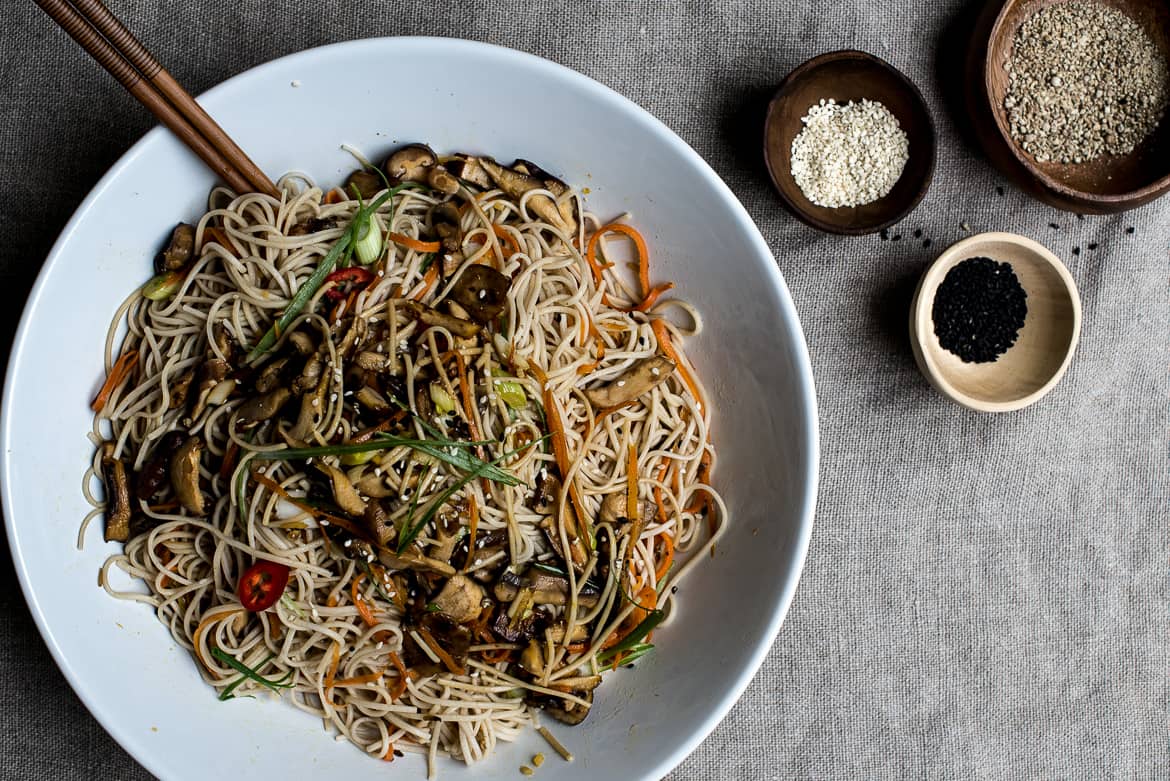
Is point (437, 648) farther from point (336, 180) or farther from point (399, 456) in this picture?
point (336, 180)

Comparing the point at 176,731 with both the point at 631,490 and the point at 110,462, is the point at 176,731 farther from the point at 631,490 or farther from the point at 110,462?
the point at 631,490

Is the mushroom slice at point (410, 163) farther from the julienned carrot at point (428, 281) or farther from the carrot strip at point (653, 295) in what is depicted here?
the carrot strip at point (653, 295)

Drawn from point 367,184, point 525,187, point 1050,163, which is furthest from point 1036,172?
point 367,184

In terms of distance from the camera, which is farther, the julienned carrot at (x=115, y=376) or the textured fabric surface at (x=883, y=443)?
the textured fabric surface at (x=883, y=443)

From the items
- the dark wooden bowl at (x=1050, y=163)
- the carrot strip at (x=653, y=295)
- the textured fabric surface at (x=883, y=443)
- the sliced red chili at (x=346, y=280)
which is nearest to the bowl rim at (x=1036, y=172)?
the dark wooden bowl at (x=1050, y=163)

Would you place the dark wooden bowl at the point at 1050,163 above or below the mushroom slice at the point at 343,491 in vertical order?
below

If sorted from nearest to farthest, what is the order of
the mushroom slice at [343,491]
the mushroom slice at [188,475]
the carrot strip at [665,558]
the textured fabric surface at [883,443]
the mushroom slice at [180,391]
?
the mushroom slice at [343,491] < the mushroom slice at [188,475] < the mushroom slice at [180,391] < the carrot strip at [665,558] < the textured fabric surface at [883,443]
